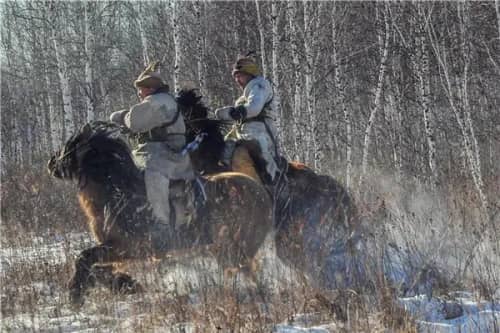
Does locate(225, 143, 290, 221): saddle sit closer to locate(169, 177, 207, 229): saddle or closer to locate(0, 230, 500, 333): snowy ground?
locate(169, 177, 207, 229): saddle

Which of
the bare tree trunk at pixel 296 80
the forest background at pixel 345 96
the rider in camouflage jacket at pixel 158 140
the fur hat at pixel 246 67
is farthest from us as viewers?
the bare tree trunk at pixel 296 80

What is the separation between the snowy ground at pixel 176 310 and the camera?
4.06 m

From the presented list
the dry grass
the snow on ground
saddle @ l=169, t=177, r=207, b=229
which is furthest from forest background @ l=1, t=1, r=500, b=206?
the snow on ground

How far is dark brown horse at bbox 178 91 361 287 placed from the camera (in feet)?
18.0

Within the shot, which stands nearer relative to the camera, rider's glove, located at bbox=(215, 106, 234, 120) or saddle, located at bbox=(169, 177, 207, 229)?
saddle, located at bbox=(169, 177, 207, 229)

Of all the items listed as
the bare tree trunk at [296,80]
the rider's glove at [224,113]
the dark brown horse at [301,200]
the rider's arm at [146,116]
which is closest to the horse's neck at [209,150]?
the dark brown horse at [301,200]

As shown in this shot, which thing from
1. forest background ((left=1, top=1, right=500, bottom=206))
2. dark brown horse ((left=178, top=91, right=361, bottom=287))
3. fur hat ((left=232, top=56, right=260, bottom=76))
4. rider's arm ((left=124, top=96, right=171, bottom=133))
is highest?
forest background ((left=1, top=1, right=500, bottom=206))

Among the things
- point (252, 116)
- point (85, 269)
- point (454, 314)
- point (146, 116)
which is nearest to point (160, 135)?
point (146, 116)

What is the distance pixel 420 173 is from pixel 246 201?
31.8 feet

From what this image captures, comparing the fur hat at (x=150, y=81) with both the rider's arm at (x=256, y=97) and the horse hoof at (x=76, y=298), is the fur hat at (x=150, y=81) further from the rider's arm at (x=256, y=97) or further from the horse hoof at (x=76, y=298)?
the horse hoof at (x=76, y=298)

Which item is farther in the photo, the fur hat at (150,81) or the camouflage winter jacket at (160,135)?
the fur hat at (150,81)

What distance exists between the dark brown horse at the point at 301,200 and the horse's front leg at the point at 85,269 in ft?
4.52

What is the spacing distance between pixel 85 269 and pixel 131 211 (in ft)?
2.29

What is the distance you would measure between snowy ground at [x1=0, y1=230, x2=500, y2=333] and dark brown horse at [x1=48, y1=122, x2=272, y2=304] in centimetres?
26
